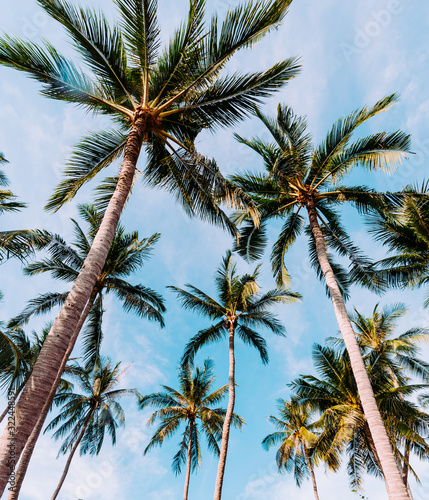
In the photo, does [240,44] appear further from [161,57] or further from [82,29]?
[82,29]

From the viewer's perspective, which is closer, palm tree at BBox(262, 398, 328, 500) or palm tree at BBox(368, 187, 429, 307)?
palm tree at BBox(368, 187, 429, 307)

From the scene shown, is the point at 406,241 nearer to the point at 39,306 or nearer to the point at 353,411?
the point at 353,411

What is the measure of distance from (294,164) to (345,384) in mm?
10893

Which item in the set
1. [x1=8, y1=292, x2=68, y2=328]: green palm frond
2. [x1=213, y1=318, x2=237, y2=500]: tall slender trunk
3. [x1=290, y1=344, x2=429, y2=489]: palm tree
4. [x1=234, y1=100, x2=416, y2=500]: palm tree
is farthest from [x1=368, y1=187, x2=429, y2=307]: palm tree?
[x1=8, y1=292, x2=68, y2=328]: green palm frond

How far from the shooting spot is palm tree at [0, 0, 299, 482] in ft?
19.0

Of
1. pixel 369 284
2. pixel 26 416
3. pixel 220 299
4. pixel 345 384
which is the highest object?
pixel 220 299

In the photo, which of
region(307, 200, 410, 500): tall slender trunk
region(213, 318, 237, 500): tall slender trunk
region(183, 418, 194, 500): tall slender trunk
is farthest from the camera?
region(183, 418, 194, 500): tall slender trunk

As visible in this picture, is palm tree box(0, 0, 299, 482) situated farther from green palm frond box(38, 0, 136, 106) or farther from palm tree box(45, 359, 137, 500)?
palm tree box(45, 359, 137, 500)

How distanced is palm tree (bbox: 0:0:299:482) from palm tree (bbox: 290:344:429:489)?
10088 millimetres

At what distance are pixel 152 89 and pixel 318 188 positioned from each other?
623 centimetres

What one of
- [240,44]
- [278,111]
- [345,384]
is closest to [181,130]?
[240,44]

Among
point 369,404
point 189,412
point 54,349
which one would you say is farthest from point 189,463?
point 54,349

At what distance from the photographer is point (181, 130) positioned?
7.86m

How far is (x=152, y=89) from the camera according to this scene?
23.8 feet
